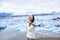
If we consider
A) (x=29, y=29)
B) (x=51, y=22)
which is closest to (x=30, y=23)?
(x=29, y=29)

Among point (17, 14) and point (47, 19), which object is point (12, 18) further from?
point (47, 19)

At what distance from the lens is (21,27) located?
3859mm

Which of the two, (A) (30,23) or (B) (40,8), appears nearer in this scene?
(A) (30,23)

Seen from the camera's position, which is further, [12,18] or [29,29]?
[12,18]

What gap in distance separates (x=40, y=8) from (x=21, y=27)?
0.72m

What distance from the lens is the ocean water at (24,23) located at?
3.83 metres

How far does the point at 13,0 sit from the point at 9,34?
0.90 metres

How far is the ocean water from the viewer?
12.6 feet

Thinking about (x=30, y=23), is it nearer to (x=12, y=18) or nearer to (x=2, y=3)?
(x=12, y=18)

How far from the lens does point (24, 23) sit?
3857 mm

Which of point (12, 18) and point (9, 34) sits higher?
point (12, 18)

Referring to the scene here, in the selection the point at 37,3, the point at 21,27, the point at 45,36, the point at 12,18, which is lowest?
the point at 45,36

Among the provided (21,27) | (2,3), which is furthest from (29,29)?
(2,3)

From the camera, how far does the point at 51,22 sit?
12.9ft
